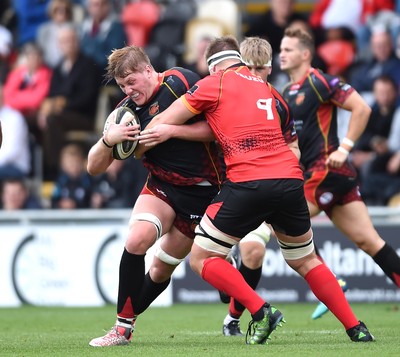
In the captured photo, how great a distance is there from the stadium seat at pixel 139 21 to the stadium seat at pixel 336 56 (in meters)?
2.82

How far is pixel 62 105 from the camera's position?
1669cm

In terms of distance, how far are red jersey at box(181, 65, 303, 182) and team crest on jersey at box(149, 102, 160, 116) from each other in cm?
43

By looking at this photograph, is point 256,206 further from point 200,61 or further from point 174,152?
point 200,61

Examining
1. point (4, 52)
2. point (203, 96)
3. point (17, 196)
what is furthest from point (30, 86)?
point (203, 96)

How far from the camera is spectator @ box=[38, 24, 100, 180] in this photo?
54.0 ft

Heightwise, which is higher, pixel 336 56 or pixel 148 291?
pixel 336 56

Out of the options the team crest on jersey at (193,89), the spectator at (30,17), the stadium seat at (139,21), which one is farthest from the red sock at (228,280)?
the spectator at (30,17)

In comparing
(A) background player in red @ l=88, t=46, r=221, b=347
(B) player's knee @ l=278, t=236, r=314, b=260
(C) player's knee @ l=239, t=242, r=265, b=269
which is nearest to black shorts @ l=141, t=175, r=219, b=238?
(A) background player in red @ l=88, t=46, r=221, b=347

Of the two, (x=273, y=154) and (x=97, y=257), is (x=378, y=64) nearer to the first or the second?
(x=97, y=257)

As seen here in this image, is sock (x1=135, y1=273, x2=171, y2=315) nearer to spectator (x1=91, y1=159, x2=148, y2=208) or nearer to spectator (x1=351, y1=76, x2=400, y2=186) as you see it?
spectator (x1=351, y1=76, x2=400, y2=186)

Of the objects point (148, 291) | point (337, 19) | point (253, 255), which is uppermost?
point (337, 19)

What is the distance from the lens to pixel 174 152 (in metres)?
8.11

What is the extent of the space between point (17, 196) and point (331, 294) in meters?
8.69

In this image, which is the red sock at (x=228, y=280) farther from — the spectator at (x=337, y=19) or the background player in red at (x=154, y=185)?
the spectator at (x=337, y=19)
